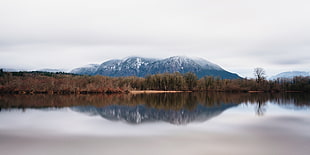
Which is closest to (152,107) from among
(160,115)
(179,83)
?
(160,115)

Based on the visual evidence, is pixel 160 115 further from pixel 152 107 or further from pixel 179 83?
pixel 179 83

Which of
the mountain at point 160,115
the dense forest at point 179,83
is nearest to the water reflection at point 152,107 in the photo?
the mountain at point 160,115

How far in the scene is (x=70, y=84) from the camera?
304ft

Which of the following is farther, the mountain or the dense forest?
the dense forest

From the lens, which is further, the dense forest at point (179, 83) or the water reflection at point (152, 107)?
the dense forest at point (179, 83)

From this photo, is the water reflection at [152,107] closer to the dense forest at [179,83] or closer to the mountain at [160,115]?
the mountain at [160,115]

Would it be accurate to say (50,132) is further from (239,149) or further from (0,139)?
(239,149)

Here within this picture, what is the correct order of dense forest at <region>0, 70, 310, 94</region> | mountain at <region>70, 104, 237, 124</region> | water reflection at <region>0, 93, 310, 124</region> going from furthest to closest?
dense forest at <region>0, 70, 310, 94</region>
water reflection at <region>0, 93, 310, 124</region>
mountain at <region>70, 104, 237, 124</region>

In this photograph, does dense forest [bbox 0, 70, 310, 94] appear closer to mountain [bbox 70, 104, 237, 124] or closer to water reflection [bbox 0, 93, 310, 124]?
water reflection [bbox 0, 93, 310, 124]

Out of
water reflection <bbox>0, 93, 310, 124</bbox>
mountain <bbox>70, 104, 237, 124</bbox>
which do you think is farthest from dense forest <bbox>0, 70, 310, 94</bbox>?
mountain <bbox>70, 104, 237, 124</bbox>

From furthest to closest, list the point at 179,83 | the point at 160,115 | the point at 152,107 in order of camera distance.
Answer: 1. the point at 179,83
2. the point at 152,107
3. the point at 160,115

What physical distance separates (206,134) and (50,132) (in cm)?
1035

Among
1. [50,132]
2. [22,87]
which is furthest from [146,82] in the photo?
[50,132]

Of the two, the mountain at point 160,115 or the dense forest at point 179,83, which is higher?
the dense forest at point 179,83
